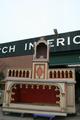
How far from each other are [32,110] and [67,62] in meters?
11.5

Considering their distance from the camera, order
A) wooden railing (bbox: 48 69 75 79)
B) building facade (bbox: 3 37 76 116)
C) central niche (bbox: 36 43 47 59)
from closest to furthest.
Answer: building facade (bbox: 3 37 76 116) → wooden railing (bbox: 48 69 75 79) → central niche (bbox: 36 43 47 59)

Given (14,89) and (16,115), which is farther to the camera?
(14,89)

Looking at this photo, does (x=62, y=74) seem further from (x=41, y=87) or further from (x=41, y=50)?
(x=41, y=50)

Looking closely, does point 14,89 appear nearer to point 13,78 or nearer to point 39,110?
point 13,78

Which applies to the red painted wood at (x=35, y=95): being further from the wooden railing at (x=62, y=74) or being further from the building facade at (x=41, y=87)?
the wooden railing at (x=62, y=74)

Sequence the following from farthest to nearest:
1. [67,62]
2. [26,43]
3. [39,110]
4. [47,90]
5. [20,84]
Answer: [26,43] < [67,62] < [47,90] < [20,84] < [39,110]

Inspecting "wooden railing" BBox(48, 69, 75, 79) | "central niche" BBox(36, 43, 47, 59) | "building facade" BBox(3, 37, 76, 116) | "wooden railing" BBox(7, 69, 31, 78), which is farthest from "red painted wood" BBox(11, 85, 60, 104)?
"central niche" BBox(36, 43, 47, 59)

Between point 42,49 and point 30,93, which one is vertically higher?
point 42,49

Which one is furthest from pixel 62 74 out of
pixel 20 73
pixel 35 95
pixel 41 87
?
pixel 20 73

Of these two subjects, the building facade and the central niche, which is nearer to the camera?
the building facade

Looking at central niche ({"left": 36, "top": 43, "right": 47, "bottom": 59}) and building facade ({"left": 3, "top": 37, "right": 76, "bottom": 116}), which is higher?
central niche ({"left": 36, "top": 43, "right": 47, "bottom": 59})

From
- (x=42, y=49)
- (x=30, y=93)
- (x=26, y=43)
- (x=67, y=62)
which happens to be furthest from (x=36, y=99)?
(x=26, y=43)

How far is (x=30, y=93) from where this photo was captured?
50.3ft

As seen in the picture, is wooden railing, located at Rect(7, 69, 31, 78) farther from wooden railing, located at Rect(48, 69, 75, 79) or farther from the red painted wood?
wooden railing, located at Rect(48, 69, 75, 79)
